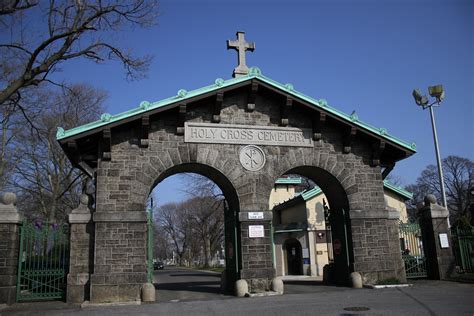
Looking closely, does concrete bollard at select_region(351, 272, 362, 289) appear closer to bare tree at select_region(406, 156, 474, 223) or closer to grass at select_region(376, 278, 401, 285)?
grass at select_region(376, 278, 401, 285)

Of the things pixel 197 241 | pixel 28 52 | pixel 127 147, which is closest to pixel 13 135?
pixel 28 52

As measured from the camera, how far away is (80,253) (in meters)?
12.5

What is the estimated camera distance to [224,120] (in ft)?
47.3

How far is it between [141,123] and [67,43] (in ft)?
15.2

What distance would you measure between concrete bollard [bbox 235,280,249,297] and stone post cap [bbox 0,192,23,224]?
6856 mm

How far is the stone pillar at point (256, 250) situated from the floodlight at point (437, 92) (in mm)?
10783

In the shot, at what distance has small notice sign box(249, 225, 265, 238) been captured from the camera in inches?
541

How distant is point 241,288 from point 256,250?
4.40 ft

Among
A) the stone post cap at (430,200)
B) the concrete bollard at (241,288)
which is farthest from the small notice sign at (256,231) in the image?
the stone post cap at (430,200)

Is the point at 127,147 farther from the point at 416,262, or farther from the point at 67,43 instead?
the point at 416,262

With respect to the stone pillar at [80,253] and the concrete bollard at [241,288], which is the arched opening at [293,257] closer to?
the concrete bollard at [241,288]

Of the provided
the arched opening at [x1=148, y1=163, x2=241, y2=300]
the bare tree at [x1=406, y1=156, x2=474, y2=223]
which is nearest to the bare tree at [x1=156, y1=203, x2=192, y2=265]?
the arched opening at [x1=148, y1=163, x2=241, y2=300]

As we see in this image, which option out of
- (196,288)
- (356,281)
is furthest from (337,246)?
(196,288)

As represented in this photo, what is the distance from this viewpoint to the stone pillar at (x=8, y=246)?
11.7 metres
